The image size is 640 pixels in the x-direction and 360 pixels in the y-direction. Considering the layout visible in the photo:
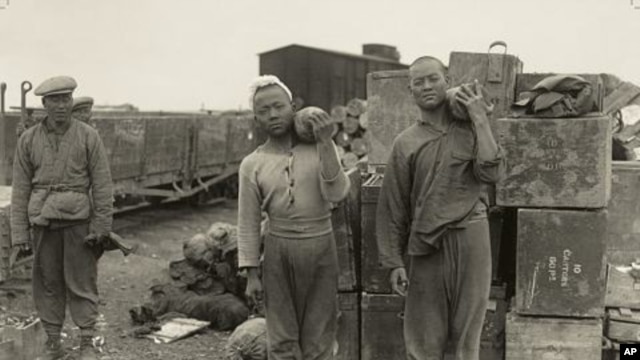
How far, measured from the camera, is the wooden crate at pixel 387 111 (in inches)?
244

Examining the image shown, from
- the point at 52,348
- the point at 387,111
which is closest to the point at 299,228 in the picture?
the point at 387,111

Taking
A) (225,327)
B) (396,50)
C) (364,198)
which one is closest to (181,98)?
(396,50)

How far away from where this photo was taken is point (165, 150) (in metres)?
13.2

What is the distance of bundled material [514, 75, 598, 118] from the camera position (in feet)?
16.5

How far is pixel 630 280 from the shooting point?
5.46 m

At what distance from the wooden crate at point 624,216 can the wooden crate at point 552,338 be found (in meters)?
0.88

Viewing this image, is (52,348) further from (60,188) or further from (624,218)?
(624,218)

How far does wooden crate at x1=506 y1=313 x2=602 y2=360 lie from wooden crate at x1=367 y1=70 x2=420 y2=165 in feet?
5.45

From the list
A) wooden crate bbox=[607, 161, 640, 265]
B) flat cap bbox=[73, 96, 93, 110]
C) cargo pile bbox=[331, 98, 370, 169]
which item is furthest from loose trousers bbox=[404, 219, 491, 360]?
cargo pile bbox=[331, 98, 370, 169]

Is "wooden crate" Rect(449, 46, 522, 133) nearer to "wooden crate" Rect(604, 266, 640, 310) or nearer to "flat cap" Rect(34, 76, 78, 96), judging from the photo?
"wooden crate" Rect(604, 266, 640, 310)

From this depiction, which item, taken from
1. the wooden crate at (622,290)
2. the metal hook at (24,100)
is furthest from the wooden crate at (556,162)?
the metal hook at (24,100)

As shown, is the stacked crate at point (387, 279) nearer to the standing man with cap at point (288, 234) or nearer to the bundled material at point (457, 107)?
the standing man with cap at point (288, 234)

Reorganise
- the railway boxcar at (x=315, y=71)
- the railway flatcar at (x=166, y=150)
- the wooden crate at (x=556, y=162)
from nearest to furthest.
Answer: the wooden crate at (x=556, y=162) → the railway flatcar at (x=166, y=150) → the railway boxcar at (x=315, y=71)

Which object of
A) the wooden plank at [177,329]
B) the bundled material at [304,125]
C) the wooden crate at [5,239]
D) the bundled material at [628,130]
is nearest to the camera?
the bundled material at [304,125]
